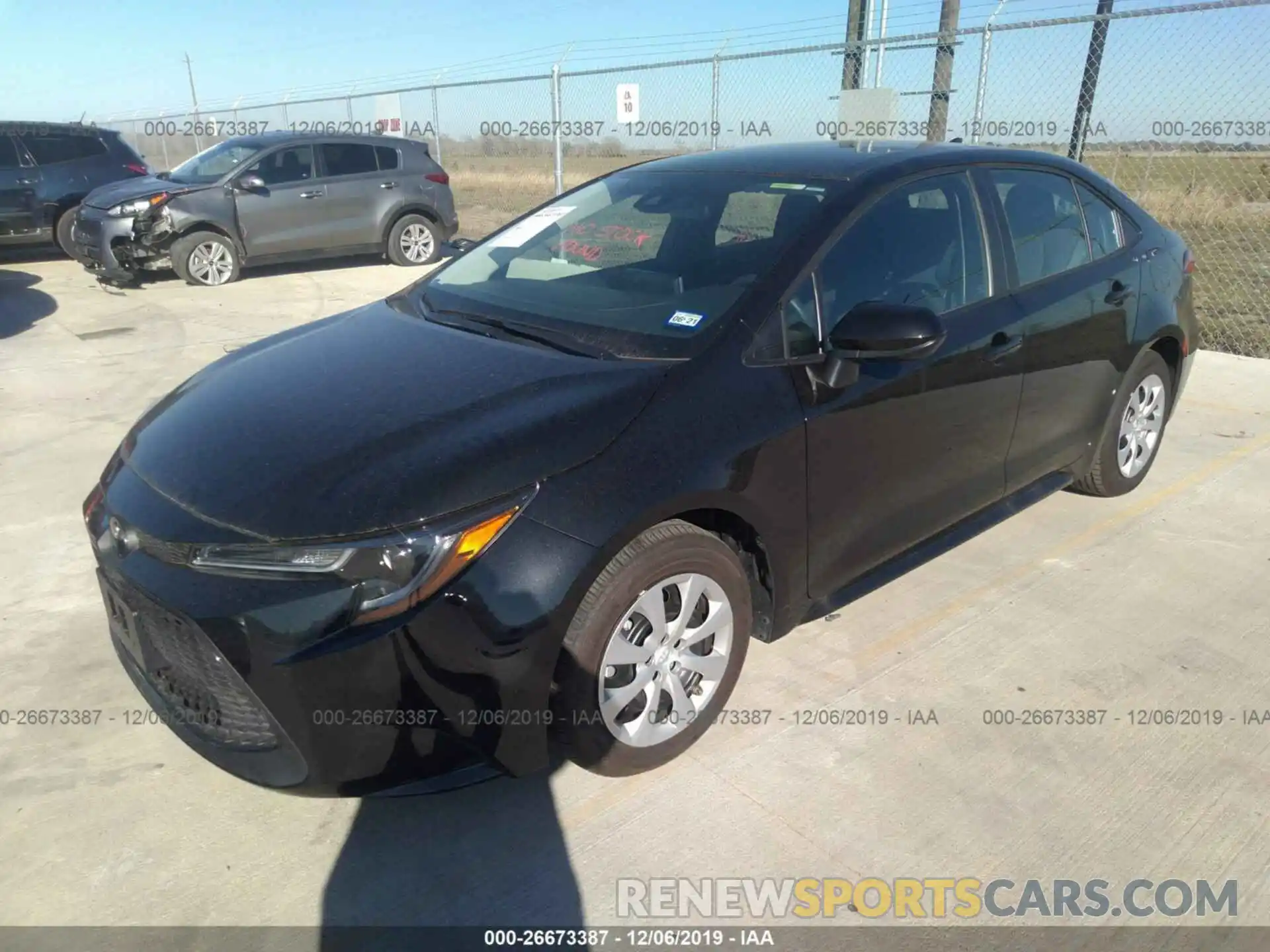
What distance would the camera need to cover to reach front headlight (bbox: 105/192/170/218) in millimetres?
9898

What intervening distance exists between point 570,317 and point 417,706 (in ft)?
4.53

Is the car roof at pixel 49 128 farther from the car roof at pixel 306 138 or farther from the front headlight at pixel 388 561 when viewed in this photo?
the front headlight at pixel 388 561

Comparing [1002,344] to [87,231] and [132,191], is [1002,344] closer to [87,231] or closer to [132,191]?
[132,191]

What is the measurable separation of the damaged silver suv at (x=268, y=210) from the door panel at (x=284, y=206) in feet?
0.03

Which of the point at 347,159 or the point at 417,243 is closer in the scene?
the point at 347,159

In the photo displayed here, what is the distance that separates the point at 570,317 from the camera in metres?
3.02

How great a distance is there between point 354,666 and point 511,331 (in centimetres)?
132

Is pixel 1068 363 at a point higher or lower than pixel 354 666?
higher

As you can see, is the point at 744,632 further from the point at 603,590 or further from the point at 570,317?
the point at 570,317

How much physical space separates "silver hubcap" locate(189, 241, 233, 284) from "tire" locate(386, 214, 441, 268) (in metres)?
1.96

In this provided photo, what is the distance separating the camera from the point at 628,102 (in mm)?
11922

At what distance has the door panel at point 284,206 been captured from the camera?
413 inches

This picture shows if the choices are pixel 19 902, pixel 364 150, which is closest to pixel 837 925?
pixel 19 902

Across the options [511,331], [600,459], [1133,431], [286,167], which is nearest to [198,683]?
[600,459]
